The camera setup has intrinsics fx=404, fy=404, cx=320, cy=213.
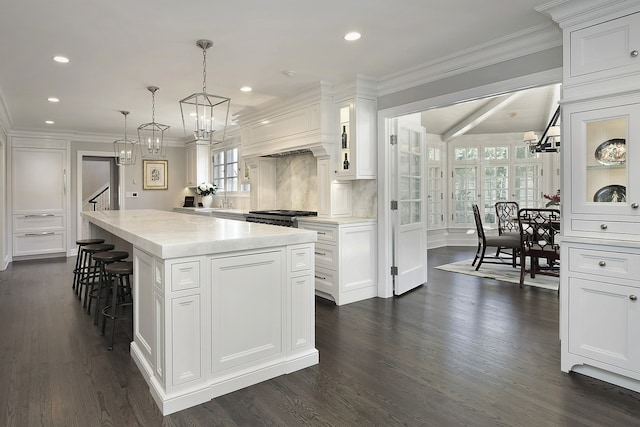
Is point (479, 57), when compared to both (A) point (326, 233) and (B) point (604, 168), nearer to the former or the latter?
(B) point (604, 168)

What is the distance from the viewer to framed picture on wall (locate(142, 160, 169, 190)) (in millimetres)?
8453

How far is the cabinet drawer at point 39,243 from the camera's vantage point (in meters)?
7.25

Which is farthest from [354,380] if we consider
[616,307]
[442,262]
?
[442,262]

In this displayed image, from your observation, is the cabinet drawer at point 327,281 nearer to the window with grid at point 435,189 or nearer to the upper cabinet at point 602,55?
the upper cabinet at point 602,55

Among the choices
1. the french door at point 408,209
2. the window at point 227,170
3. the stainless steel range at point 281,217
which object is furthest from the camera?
the window at point 227,170

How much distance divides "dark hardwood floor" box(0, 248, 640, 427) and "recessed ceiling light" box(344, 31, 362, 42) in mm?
2378

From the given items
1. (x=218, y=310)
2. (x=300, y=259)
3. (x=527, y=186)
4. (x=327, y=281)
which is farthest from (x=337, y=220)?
(x=527, y=186)

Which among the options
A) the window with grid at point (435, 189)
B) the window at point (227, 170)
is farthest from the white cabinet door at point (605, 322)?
the window with grid at point (435, 189)

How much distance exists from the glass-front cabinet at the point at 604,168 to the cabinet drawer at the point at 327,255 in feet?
7.25

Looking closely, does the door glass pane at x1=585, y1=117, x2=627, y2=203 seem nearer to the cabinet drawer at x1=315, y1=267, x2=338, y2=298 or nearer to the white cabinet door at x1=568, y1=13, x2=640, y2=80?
the white cabinet door at x1=568, y1=13, x2=640, y2=80

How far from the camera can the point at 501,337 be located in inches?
128

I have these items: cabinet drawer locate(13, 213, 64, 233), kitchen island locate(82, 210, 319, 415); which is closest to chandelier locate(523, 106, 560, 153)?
kitchen island locate(82, 210, 319, 415)

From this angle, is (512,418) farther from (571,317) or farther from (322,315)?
(322,315)

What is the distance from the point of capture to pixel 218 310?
2.33 metres
